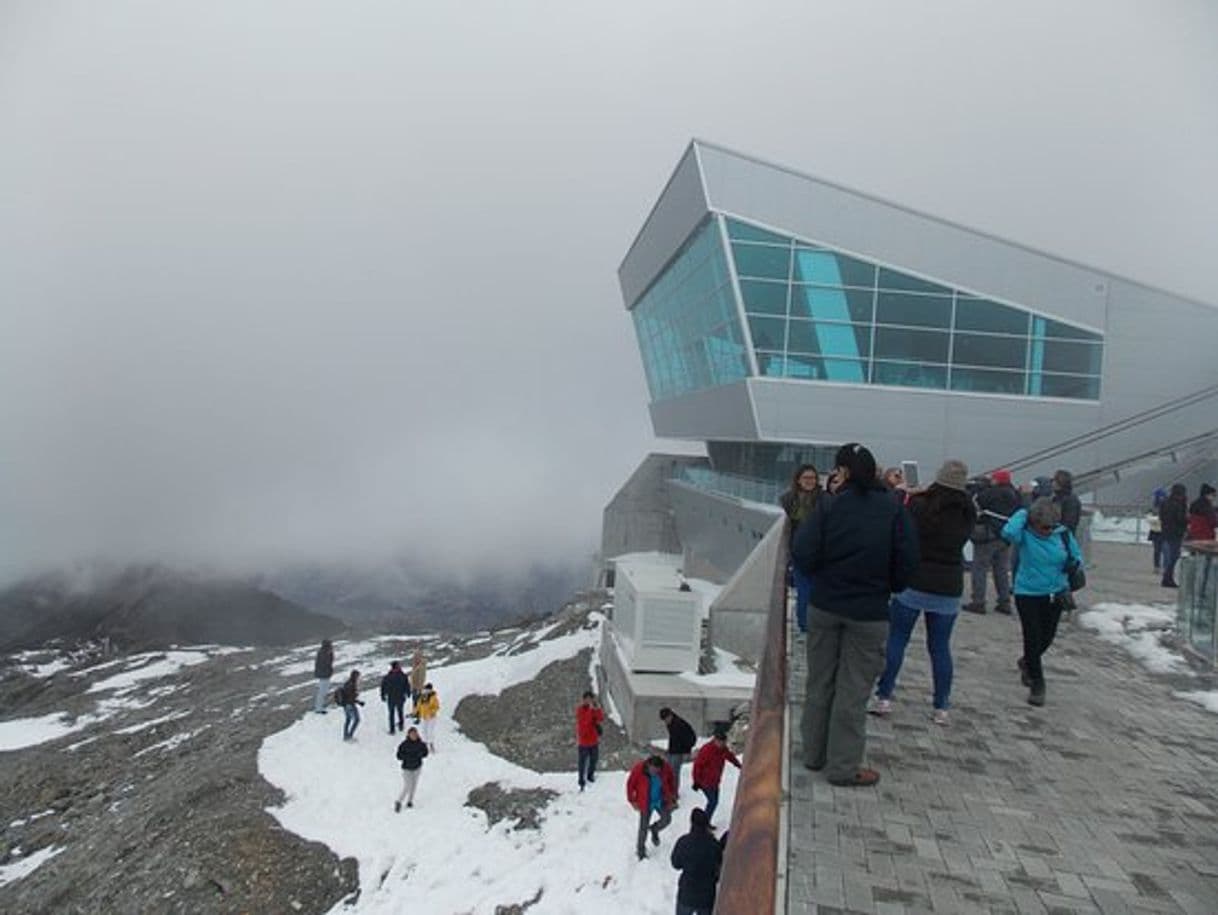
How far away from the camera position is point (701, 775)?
28.7 feet

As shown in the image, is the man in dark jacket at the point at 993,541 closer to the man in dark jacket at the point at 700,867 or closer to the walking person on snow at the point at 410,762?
the man in dark jacket at the point at 700,867

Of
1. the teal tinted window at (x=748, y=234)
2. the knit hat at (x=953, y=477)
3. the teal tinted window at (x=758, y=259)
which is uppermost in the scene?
the teal tinted window at (x=748, y=234)

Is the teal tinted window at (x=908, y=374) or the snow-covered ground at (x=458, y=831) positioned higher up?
the teal tinted window at (x=908, y=374)

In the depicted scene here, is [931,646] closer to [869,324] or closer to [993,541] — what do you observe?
[993,541]

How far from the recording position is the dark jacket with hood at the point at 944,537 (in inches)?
208

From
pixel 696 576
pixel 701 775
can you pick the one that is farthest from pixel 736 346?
pixel 701 775

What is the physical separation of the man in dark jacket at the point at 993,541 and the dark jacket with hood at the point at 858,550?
19.0 ft

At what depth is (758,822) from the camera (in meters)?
2.23

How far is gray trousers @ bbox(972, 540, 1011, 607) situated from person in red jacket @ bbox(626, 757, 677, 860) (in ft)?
14.8

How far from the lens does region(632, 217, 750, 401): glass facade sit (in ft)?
78.6

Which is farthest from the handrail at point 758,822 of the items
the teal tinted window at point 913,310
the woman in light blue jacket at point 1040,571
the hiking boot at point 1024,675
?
the teal tinted window at point 913,310

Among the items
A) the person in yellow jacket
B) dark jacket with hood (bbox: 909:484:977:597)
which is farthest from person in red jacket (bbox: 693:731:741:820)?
the person in yellow jacket

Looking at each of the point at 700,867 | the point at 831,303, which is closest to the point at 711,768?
the point at 700,867

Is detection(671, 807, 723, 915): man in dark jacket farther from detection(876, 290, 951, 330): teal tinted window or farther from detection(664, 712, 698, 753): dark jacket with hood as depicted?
detection(876, 290, 951, 330): teal tinted window
